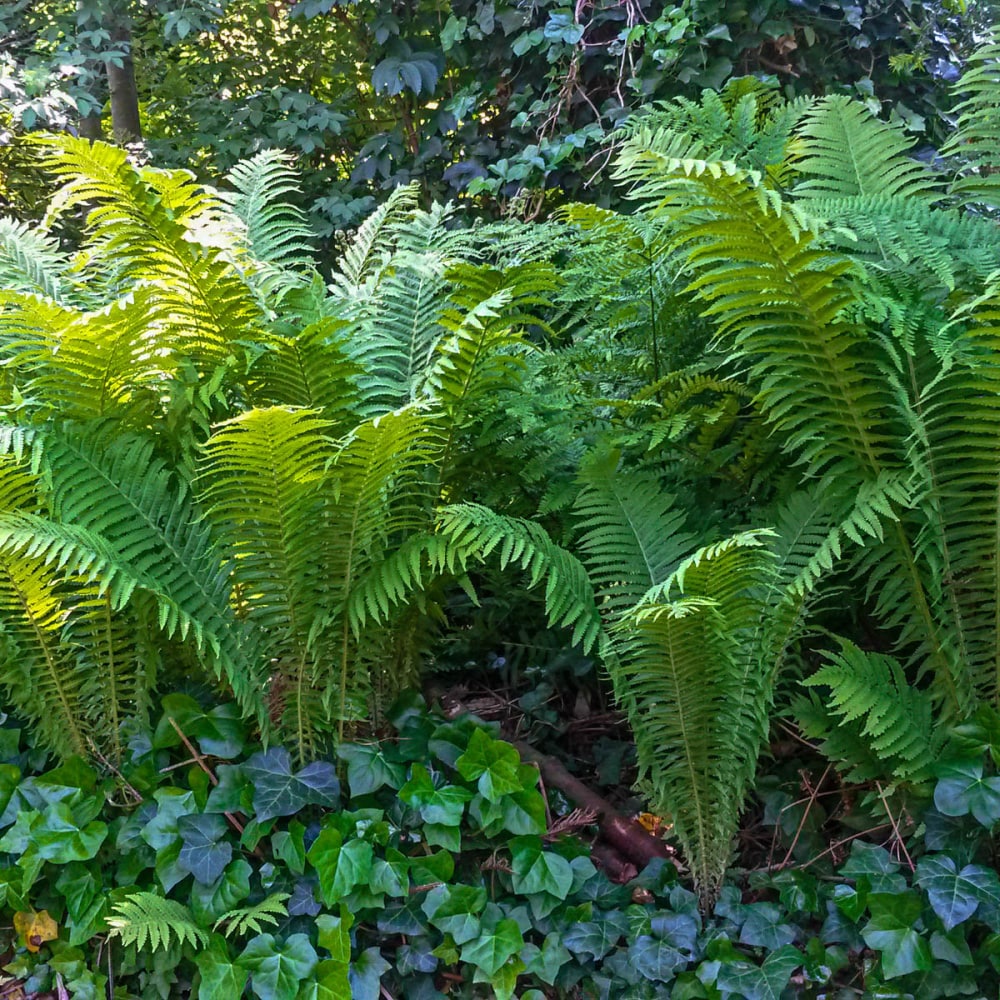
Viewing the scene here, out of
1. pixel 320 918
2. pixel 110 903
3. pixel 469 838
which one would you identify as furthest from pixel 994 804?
pixel 110 903

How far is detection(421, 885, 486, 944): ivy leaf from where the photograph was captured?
5.84 ft

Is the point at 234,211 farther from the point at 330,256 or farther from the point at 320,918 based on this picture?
the point at 330,256

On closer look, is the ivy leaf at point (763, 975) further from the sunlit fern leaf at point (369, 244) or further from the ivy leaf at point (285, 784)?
the sunlit fern leaf at point (369, 244)

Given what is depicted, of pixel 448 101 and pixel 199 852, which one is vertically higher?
pixel 448 101

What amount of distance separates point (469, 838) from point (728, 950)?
0.53m

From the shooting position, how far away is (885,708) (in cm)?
174

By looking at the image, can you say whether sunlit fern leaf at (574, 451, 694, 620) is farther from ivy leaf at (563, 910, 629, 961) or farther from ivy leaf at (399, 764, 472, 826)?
ivy leaf at (563, 910, 629, 961)

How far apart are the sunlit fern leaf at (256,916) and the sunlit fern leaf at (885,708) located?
3.51ft

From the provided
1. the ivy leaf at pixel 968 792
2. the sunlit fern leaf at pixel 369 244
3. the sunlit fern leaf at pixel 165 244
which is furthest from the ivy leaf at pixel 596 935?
the sunlit fern leaf at pixel 369 244

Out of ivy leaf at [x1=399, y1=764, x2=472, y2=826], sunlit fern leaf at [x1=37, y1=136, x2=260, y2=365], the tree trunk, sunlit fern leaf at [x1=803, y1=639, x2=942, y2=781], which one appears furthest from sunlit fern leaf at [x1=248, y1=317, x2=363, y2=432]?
the tree trunk

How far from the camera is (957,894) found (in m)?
1.67

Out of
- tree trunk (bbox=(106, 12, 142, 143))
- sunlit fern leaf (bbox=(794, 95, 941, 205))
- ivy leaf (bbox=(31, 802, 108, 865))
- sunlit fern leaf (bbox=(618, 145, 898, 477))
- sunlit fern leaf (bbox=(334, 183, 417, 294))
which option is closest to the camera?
sunlit fern leaf (bbox=(618, 145, 898, 477))

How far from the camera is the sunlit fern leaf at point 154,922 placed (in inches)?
67.7

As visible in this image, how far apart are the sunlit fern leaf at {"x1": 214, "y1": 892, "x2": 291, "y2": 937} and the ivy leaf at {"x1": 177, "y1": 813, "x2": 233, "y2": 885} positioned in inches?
3.4
